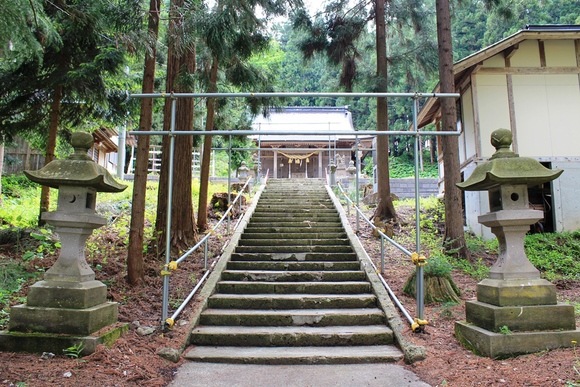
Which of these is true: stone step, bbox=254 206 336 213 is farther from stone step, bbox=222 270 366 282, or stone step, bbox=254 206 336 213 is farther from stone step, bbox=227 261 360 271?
stone step, bbox=222 270 366 282

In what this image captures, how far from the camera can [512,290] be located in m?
3.53

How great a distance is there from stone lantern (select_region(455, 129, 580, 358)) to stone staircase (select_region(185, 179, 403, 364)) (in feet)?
2.98

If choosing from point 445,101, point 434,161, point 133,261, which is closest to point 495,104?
point 445,101

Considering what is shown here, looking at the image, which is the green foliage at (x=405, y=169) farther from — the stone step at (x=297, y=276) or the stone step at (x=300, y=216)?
the stone step at (x=297, y=276)

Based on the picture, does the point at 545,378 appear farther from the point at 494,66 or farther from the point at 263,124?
the point at 263,124

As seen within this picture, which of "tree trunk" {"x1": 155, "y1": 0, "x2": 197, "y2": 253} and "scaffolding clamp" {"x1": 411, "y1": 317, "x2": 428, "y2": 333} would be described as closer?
"scaffolding clamp" {"x1": 411, "y1": 317, "x2": 428, "y2": 333}

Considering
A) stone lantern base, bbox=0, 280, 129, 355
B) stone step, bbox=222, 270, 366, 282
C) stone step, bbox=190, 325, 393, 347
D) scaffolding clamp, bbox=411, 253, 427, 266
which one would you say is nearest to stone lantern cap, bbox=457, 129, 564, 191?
scaffolding clamp, bbox=411, 253, 427, 266

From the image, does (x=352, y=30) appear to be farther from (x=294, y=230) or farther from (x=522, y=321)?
(x=522, y=321)

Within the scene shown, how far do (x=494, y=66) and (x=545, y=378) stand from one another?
29.1 ft

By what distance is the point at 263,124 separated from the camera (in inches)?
903

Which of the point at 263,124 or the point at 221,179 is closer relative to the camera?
the point at 221,179

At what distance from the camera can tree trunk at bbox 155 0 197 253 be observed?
260 inches

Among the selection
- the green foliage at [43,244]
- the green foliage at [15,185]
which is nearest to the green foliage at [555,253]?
the green foliage at [43,244]

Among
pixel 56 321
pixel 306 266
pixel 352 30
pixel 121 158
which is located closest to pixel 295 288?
pixel 306 266
